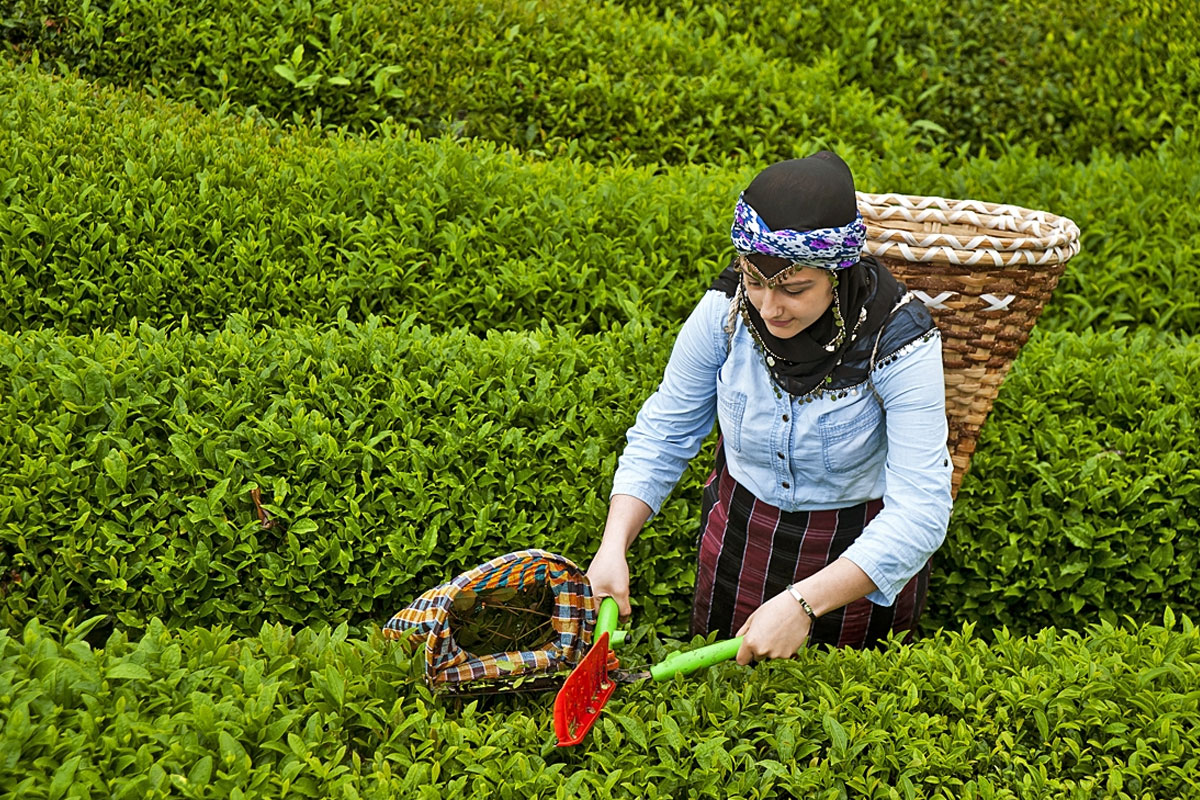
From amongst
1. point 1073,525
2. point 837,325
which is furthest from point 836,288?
point 1073,525

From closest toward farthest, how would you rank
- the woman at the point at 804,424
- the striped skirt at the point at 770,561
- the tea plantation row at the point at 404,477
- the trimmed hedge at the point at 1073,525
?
the woman at the point at 804,424, the striped skirt at the point at 770,561, the tea plantation row at the point at 404,477, the trimmed hedge at the point at 1073,525

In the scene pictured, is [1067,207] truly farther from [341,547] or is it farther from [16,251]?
[16,251]

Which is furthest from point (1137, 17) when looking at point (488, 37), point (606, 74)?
point (488, 37)

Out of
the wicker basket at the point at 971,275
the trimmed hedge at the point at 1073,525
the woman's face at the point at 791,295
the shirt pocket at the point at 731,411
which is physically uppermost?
the woman's face at the point at 791,295

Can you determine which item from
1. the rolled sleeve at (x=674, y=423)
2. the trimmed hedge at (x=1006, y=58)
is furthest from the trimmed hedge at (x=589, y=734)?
the trimmed hedge at (x=1006, y=58)

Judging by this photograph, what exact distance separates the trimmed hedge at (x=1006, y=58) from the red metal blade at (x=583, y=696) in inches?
212

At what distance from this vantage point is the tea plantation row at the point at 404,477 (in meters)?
3.38

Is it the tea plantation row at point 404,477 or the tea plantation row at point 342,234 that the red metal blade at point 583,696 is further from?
the tea plantation row at point 342,234

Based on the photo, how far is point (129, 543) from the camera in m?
3.36

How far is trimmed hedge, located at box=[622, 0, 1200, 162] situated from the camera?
7211 millimetres

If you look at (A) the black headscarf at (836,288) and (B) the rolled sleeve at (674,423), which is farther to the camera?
(B) the rolled sleeve at (674,423)

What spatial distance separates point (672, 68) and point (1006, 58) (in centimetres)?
252

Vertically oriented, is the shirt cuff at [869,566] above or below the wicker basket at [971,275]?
below

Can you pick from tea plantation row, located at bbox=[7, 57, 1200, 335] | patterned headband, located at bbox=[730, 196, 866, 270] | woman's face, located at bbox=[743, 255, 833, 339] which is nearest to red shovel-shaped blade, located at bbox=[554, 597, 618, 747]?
woman's face, located at bbox=[743, 255, 833, 339]
